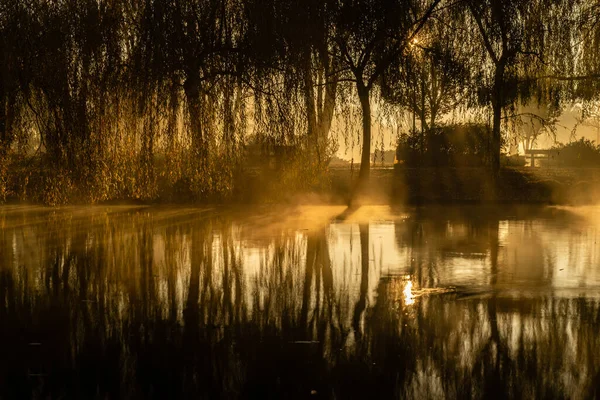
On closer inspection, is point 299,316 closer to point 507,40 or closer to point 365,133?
point 507,40

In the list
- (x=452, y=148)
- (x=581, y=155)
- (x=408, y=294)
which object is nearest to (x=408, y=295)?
(x=408, y=294)

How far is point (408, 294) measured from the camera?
901cm

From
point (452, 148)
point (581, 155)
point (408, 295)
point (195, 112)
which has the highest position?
point (195, 112)

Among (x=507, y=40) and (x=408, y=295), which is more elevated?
(x=507, y=40)

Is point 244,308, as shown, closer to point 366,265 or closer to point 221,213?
point 366,265

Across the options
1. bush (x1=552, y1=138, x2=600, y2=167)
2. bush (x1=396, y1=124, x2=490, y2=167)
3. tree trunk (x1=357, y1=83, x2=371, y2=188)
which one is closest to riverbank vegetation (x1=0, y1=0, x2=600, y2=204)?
tree trunk (x1=357, y1=83, x2=371, y2=188)

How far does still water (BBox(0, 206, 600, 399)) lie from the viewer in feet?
18.5

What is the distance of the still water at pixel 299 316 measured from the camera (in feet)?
18.5

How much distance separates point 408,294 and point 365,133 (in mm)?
15862

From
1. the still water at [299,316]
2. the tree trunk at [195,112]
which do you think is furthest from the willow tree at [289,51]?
the still water at [299,316]

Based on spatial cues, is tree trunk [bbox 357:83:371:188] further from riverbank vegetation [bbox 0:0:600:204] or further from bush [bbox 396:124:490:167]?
bush [bbox 396:124:490:167]

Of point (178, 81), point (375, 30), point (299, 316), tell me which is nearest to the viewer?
point (299, 316)

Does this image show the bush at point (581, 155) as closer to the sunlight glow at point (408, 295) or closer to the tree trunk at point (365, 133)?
the tree trunk at point (365, 133)

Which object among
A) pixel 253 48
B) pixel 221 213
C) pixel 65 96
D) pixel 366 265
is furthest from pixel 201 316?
pixel 221 213
